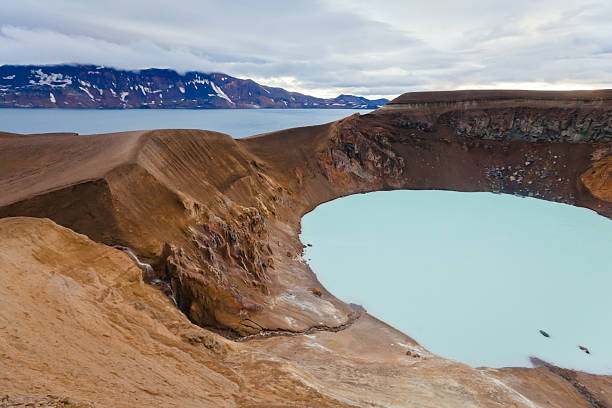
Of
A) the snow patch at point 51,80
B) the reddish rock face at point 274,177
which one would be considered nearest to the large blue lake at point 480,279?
Answer: the reddish rock face at point 274,177

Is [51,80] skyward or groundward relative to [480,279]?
skyward

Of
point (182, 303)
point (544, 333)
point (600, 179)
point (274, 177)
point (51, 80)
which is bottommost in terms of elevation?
point (544, 333)

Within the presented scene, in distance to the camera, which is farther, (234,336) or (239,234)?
(239,234)

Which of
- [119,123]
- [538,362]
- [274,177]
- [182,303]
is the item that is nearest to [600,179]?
[538,362]

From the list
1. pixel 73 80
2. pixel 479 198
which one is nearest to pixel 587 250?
pixel 479 198

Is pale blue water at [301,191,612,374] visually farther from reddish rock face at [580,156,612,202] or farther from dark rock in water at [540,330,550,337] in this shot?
reddish rock face at [580,156,612,202]

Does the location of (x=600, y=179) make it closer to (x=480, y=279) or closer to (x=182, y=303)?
(x=480, y=279)

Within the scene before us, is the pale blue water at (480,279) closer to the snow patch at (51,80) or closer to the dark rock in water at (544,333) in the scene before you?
the dark rock in water at (544,333)

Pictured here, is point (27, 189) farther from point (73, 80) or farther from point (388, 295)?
point (73, 80)
